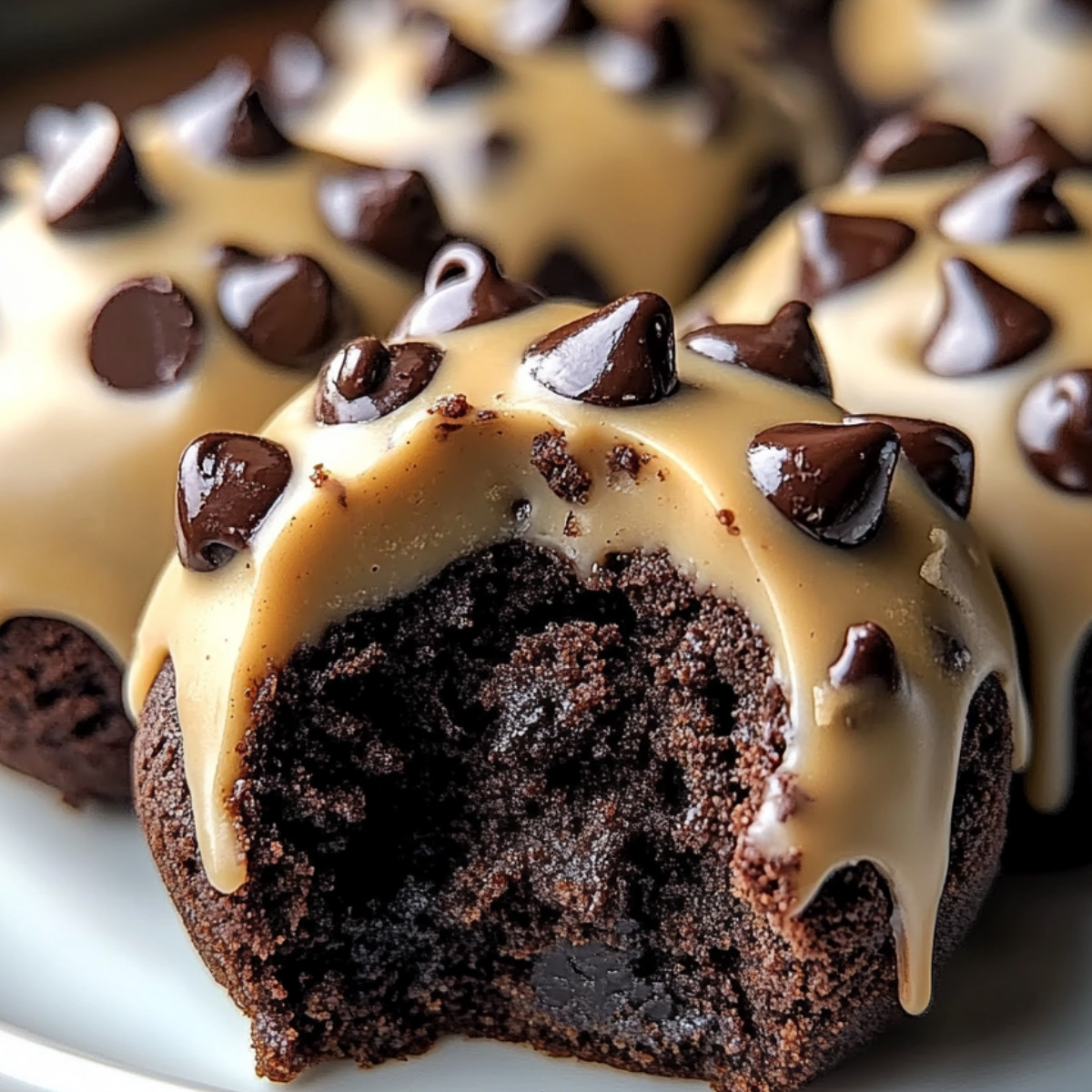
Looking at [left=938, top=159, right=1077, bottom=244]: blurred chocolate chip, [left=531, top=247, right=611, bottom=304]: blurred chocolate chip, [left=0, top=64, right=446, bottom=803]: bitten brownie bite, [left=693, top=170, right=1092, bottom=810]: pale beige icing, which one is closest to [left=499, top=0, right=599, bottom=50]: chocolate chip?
[left=531, top=247, right=611, bottom=304]: blurred chocolate chip

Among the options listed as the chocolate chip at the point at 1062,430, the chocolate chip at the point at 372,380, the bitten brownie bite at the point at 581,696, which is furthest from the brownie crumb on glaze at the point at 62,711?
the chocolate chip at the point at 1062,430

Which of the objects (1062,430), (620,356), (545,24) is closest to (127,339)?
(620,356)

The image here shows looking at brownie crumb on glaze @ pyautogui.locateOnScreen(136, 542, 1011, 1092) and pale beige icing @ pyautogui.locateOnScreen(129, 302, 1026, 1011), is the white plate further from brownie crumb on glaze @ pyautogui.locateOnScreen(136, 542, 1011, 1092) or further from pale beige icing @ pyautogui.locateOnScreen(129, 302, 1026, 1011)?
pale beige icing @ pyautogui.locateOnScreen(129, 302, 1026, 1011)

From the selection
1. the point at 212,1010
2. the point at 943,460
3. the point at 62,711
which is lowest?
the point at 212,1010

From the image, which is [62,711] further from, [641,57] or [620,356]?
[641,57]

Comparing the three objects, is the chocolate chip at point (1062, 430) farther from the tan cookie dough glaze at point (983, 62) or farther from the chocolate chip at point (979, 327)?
the tan cookie dough glaze at point (983, 62)

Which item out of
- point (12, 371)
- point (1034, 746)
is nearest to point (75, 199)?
point (12, 371)
